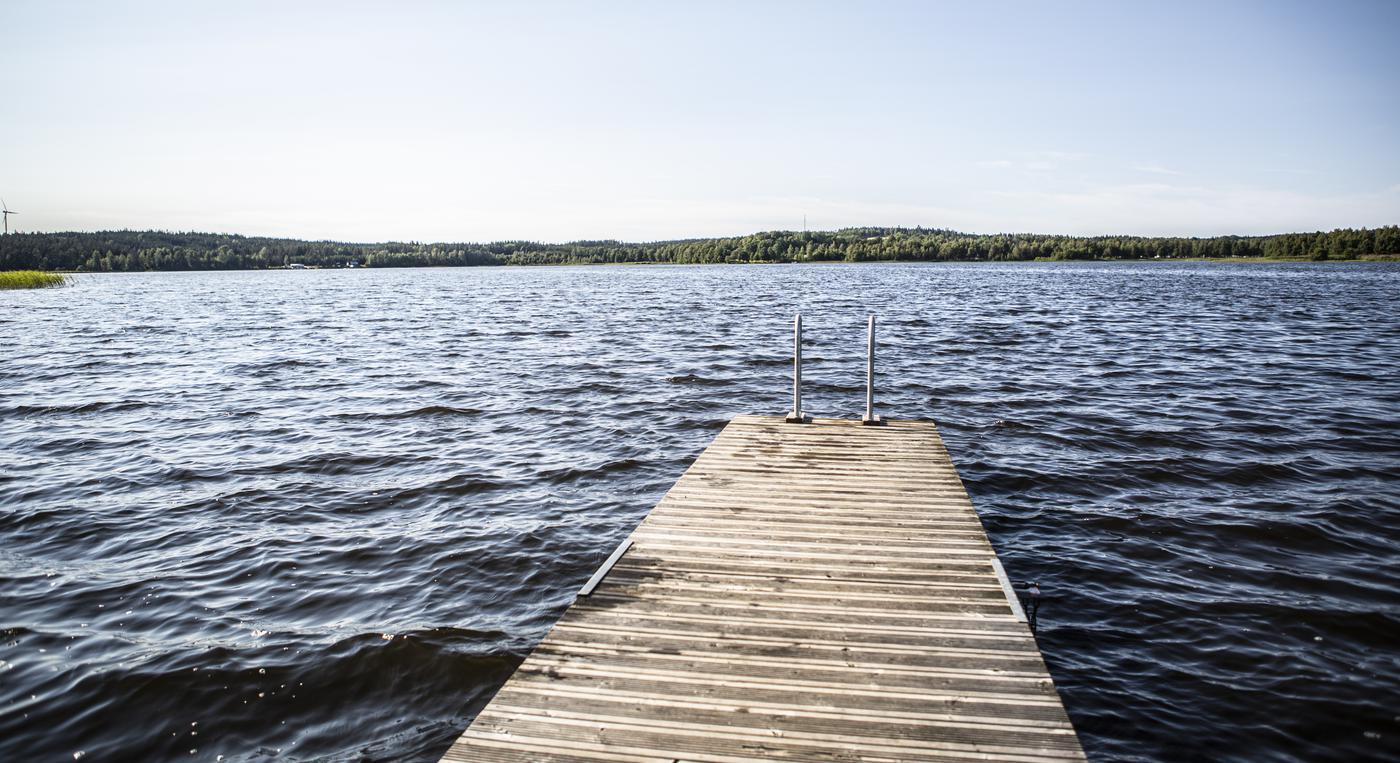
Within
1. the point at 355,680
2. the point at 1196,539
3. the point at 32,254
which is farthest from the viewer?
the point at 32,254

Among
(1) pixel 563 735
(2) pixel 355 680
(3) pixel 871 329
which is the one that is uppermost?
(3) pixel 871 329

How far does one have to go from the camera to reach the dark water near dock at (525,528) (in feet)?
17.9

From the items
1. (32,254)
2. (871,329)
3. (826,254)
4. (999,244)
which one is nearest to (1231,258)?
(999,244)

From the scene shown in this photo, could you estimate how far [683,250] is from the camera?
171 m

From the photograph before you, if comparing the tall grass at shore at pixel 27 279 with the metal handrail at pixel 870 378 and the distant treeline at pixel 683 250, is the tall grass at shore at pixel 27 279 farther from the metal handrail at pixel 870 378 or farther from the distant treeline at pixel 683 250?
the metal handrail at pixel 870 378

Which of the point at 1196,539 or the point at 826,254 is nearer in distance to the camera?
the point at 1196,539

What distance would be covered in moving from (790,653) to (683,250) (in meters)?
169

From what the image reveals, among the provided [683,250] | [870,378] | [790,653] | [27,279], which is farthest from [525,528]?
[683,250]

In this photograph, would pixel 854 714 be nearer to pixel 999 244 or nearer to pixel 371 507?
pixel 371 507

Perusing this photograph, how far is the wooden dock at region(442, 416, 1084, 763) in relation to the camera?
12.4ft

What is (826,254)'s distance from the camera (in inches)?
5837

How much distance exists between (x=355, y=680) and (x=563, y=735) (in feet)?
9.22

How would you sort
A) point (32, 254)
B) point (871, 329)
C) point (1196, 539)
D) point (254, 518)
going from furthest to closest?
1. point (32, 254)
2. point (871, 329)
3. point (254, 518)
4. point (1196, 539)

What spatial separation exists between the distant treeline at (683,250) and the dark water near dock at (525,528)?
376 ft
